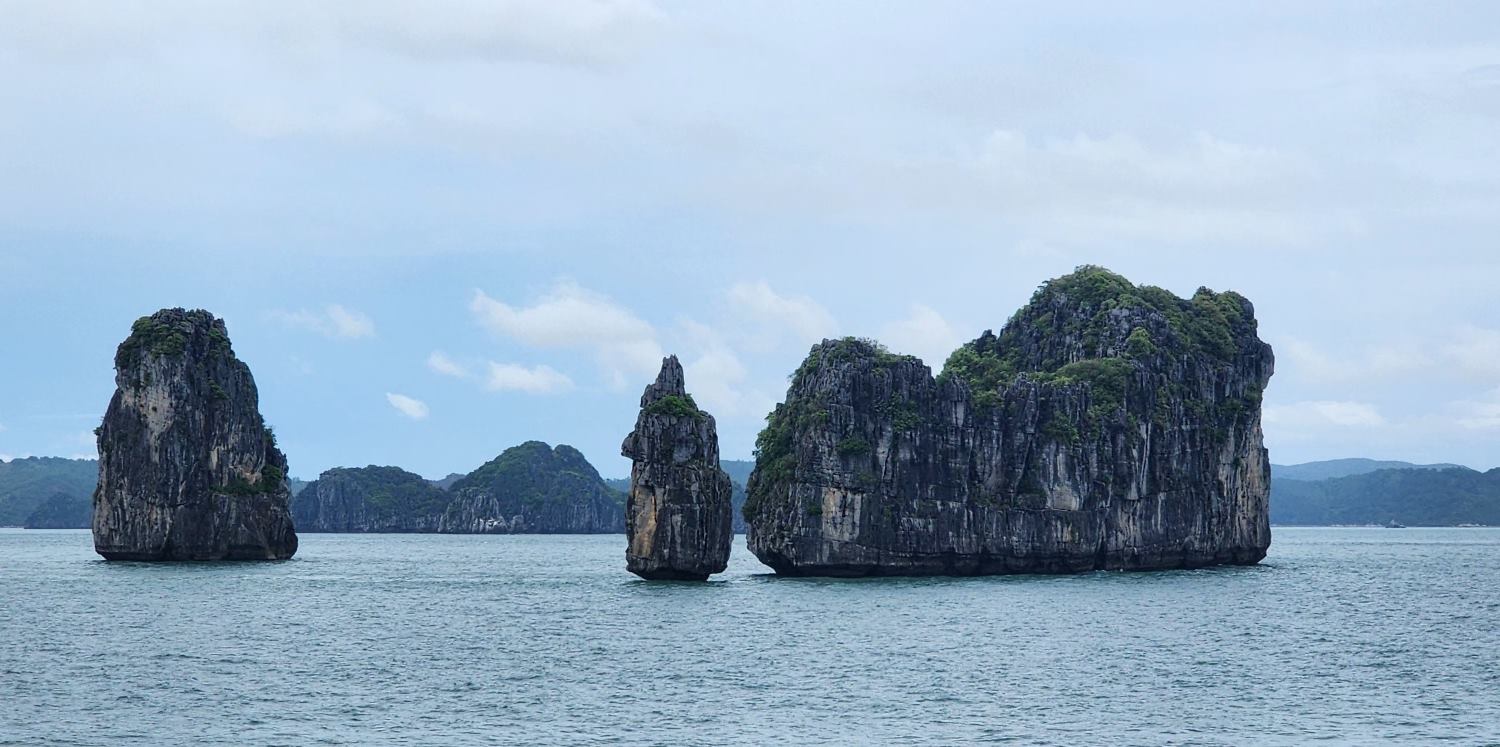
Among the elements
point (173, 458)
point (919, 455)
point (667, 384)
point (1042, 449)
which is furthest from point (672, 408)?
point (173, 458)

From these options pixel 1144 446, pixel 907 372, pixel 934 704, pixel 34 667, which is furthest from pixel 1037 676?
pixel 1144 446

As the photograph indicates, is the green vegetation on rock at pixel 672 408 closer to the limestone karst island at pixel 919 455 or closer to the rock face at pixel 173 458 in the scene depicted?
the limestone karst island at pixel 919 455

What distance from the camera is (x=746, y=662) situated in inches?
2485

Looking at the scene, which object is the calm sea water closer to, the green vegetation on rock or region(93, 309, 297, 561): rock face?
the green vegetation on rock

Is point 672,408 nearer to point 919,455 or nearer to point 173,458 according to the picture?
point 919,455

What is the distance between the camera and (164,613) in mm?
80125

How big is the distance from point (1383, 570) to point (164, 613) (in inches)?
3990

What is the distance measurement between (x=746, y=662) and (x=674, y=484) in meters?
31.2

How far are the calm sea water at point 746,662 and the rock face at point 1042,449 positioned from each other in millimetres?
4409

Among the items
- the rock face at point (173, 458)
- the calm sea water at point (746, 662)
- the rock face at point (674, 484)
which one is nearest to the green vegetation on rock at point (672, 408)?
the rock face at point (674, 484)

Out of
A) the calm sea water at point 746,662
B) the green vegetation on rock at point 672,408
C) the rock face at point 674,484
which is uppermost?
the green vegetation on rock at point 672,408

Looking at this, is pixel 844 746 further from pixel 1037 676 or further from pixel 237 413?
pixel 237 413

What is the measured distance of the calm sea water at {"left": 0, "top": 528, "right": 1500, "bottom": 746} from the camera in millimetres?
48281

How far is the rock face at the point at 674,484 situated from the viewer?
94062 millimetres
